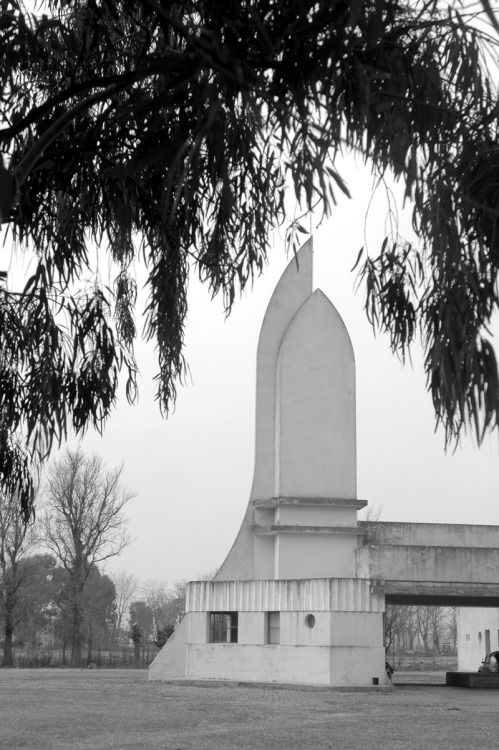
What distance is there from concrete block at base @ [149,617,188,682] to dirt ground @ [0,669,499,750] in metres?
2.36

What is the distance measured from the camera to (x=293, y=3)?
11.6ft

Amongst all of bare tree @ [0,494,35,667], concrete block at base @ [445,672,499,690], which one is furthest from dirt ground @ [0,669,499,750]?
bare tree @ [0,494,35,667]

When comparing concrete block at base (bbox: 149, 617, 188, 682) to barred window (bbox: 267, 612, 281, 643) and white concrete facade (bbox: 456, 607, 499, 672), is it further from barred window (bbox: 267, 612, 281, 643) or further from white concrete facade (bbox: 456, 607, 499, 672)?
white concrete facade (bbox: 456, 607, 499, 672)

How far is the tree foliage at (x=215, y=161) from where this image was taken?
3438mm

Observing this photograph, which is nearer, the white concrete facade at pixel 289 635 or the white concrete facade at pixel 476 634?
the white concrete facade at pixel 289 635

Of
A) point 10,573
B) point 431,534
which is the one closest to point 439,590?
point 431,534

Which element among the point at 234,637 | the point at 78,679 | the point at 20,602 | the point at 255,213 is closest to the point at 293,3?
the point at 255,213

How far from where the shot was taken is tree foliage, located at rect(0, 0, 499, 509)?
3.44m

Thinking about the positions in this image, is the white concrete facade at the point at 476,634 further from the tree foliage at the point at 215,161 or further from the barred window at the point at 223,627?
the tree foliage at the point at 215,161

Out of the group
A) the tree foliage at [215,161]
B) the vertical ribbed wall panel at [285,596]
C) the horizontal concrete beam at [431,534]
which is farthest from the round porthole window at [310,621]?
the tree foliage at [215,161]

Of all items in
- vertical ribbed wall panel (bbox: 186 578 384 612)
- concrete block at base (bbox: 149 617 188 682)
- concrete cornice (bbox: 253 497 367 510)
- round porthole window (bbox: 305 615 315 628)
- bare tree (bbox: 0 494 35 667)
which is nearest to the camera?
vertical ribbed wall panel (bbox: 186 578 384 612)

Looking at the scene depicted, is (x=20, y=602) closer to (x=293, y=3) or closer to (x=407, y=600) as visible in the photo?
(x=407, y=600)

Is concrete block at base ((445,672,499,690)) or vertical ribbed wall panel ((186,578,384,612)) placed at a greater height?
vertical ribbed wall panel ((186,578,384,612))

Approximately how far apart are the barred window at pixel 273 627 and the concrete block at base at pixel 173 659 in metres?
2.69
